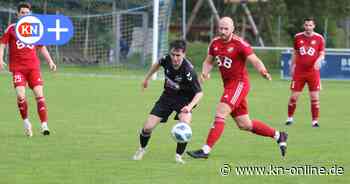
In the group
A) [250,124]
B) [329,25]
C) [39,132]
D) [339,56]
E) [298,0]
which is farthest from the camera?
[329,25]

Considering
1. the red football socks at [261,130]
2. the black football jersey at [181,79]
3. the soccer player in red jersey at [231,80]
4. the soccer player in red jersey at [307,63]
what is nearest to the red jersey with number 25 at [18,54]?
the black football jersey at [181,79]

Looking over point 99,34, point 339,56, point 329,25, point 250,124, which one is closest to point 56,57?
point 99,34

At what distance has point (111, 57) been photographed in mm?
34344

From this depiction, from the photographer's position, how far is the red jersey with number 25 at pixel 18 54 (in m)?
14.1

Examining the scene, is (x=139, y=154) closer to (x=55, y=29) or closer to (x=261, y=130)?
(x=261, y=130)

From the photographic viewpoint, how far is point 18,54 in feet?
46.2

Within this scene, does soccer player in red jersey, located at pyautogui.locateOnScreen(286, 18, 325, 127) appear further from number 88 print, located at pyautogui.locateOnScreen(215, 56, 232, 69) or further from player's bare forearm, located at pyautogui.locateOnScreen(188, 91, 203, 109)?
player's bare forearm, located at pyautogui.locateOnScreen(188, 91, 203, 109)

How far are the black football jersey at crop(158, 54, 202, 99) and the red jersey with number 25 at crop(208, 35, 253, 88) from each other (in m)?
0.46

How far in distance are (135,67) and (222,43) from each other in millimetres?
22821

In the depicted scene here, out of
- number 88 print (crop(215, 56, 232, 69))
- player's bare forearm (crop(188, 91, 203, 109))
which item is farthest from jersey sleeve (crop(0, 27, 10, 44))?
player's bare forearm (crop(188, 91, 203, 109))

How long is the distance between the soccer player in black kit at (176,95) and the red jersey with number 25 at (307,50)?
19.6 feet

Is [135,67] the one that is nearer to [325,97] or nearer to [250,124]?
[325,97]

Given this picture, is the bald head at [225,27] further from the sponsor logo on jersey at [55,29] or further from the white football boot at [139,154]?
the sponsor logo on jersey at [55,29]

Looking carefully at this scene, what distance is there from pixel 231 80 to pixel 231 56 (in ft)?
1.11
